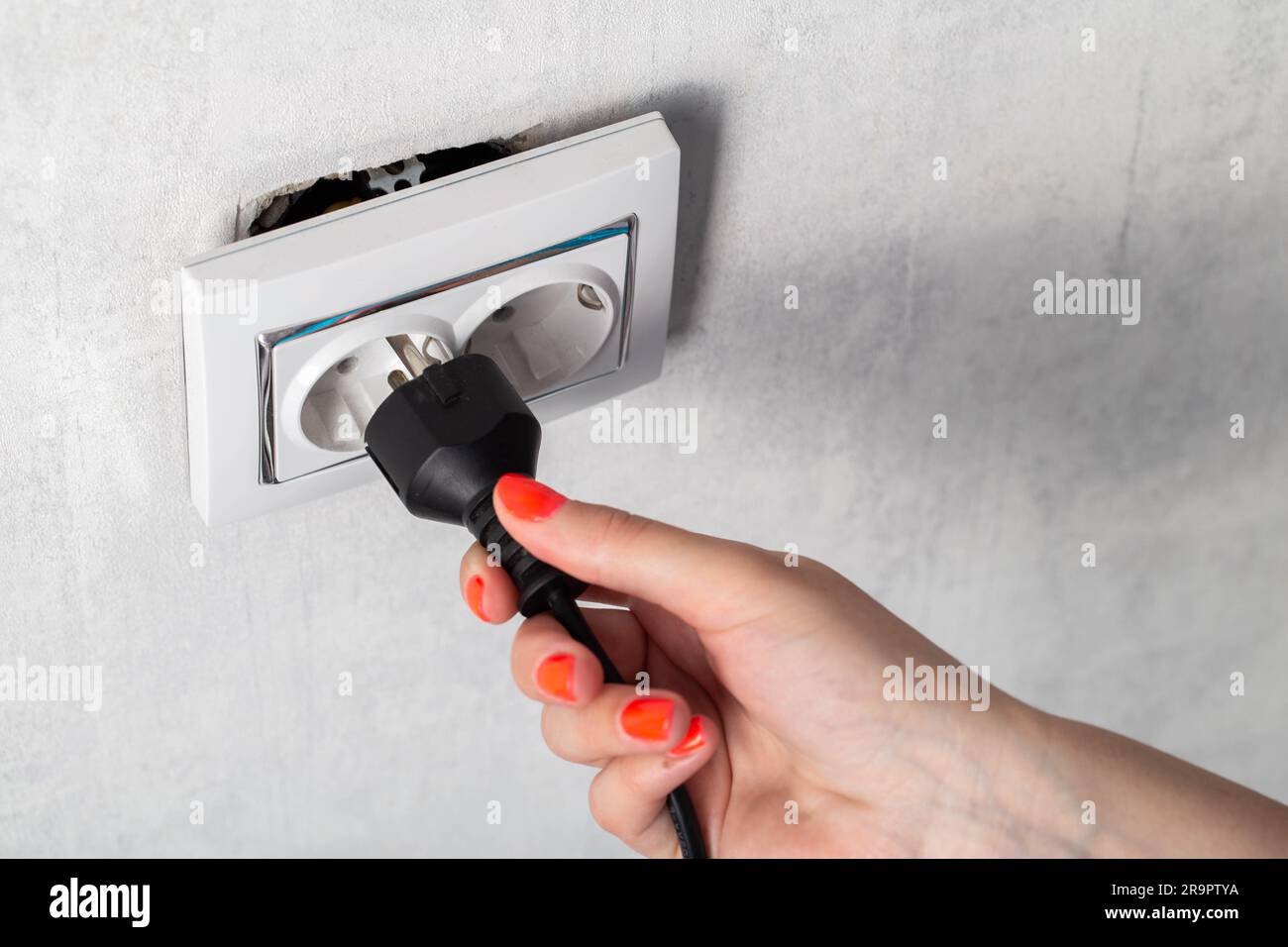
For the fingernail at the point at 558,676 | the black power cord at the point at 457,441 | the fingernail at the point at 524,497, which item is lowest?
the fingernail at the point at 558,676

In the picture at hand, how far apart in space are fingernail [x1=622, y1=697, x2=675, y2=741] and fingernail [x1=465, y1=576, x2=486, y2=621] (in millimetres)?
68

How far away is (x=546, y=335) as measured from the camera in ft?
1.57

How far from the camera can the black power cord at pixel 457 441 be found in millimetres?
407

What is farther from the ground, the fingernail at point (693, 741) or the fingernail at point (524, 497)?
the fingernail at point (524, 497)

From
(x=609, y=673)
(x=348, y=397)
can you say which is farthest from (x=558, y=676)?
(x=348, y=397)

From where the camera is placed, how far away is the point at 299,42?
0.38m

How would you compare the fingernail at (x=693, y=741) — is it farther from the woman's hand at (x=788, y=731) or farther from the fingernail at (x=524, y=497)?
the fingernail at (x=524, y=497)

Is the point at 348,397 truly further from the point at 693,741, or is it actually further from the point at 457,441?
the point at 693,741

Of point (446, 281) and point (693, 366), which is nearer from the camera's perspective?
point (446, 281)

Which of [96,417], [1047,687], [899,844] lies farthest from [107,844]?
[1047,687]

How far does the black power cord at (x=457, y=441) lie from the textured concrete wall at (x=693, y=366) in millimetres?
77

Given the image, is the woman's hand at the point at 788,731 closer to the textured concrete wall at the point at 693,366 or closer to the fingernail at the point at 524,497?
the fingernail at the point at 524,497

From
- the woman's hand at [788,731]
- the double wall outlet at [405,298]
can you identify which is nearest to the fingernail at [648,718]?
the woman's hand at [788,731]

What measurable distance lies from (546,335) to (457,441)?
88 millimetres
